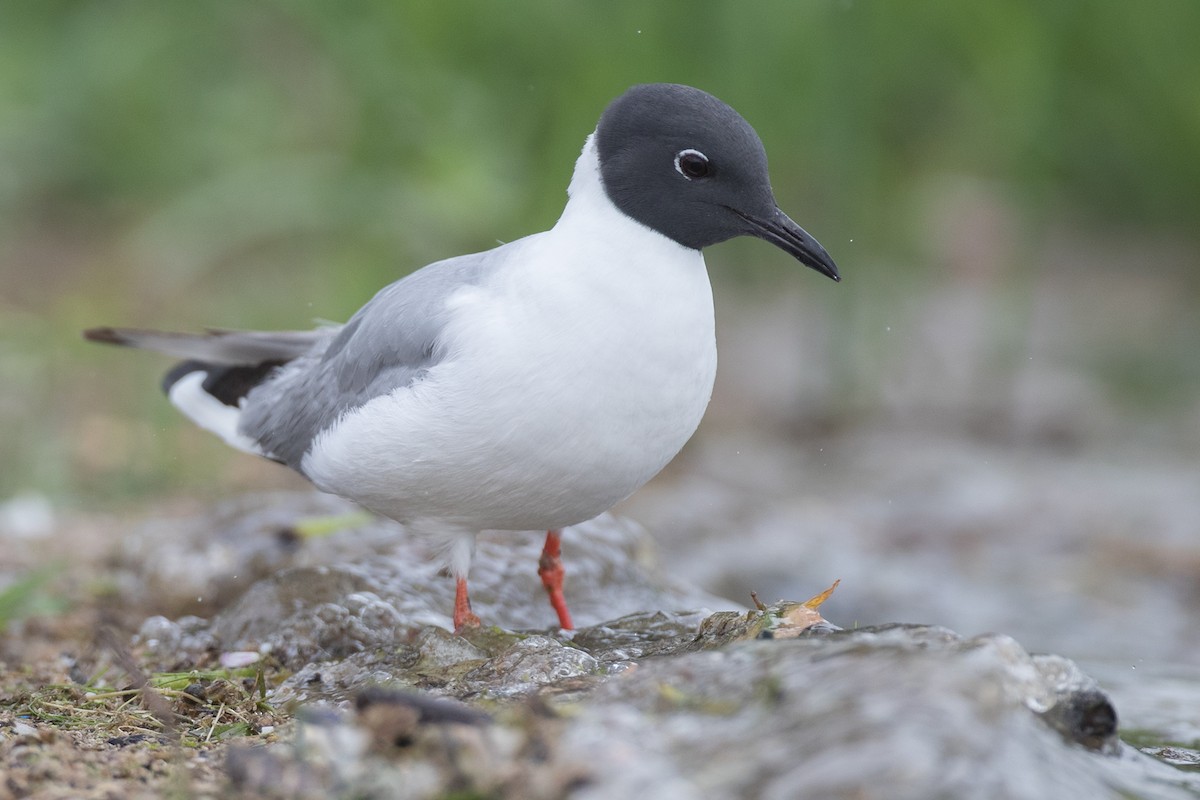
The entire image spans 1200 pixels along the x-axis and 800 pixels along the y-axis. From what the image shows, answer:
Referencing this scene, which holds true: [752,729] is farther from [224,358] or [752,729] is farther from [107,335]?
[107,335]

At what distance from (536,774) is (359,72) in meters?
6.37

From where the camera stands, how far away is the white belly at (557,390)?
3.41m

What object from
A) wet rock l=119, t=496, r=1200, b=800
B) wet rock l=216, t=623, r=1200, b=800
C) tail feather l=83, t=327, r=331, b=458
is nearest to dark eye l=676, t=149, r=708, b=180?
wet rock l=119, t=496, r=1200, b=800

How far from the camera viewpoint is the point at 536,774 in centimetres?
229

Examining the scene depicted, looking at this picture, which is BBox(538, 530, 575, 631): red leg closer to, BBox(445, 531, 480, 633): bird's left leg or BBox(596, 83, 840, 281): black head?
BBox(445, 531, 480, 633): bird's left leg

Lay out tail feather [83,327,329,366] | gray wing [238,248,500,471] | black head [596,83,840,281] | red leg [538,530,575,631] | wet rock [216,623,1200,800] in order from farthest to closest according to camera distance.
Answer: tail feather [83,327,329,366], red leg [538,530,575,631], gray wing [238,248,500,471], black head [596,83,840,281], wet rock [216,623,1200,800]

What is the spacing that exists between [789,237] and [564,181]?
411cm

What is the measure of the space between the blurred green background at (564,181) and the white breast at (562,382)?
11.8ft

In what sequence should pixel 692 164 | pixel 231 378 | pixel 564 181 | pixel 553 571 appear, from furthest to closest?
pixel 564 181
pixel 231 378
pixel 553 571
pixel 692 164

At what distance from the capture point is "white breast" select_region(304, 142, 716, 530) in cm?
341

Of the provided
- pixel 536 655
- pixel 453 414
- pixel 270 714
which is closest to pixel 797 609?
pixel 536 655

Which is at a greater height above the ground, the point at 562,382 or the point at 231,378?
the point at 562,382

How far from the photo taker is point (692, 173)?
3.62m

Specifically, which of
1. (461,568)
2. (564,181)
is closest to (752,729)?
(461,568)
